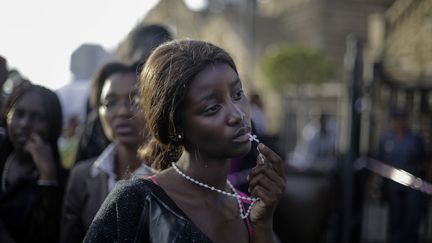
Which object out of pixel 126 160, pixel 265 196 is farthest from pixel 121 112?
pixel 265 196

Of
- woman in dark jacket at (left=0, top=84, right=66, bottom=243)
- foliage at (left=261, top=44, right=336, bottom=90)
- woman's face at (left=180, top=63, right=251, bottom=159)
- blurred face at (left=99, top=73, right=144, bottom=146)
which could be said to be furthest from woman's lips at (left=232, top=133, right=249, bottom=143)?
foliage at (left=261, top=44, right=336, bottom=90)

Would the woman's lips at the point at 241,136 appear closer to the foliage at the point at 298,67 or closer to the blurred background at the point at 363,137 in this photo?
the blurred background at the point at 363,137

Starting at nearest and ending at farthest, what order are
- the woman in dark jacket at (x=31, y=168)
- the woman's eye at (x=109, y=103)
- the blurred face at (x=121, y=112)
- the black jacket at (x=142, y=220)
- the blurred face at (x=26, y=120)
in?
the black jacket at (x=142, y=220) → the blurred face at (x=121, y=112) → the woman's eye at (x=109, y=103) → the woman in dark jacket at (x=31, y=168) → the blurred face at (x=26, y=120)

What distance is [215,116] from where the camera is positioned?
1703 mm

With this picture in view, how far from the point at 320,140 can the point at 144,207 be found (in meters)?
11.2

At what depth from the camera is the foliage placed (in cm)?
1717

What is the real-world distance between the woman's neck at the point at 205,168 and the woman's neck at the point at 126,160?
978mm

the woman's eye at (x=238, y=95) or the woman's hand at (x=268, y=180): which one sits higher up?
the woman's eye at (x=238, y=95)

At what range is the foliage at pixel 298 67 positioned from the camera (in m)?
17.2

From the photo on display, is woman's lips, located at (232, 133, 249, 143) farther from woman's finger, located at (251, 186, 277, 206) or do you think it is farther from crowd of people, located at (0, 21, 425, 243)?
woman's finger, located at (251, 186, 277, 206)

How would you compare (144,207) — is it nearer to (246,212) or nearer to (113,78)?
(246,212)

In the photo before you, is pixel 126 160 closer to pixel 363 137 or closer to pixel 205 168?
pixel 205 168

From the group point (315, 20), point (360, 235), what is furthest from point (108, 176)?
point (315, 20)

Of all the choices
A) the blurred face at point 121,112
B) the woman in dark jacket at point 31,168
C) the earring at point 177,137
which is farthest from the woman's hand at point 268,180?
the woman in dark jacket at point 31,168
